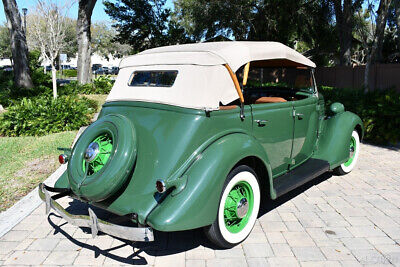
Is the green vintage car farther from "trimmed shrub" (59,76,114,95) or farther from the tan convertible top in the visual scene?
"trimmed shrub" (59,76,114,95)

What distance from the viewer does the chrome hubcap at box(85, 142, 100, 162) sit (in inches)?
114

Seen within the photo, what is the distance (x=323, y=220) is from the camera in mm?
3648

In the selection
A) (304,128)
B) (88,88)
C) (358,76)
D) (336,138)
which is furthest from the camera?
(358,76)

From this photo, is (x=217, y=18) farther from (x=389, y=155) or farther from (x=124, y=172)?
(x=124, y=172)

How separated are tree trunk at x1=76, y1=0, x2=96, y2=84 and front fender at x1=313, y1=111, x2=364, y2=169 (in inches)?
487

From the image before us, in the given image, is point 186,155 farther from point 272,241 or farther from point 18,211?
point 18,211

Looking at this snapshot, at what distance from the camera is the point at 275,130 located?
3.67 metres

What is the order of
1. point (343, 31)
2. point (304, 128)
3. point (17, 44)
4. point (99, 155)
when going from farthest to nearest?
1. point (343, 31)
2. point (17, 44)
3. point (304, 128)
4. point (99, 155)

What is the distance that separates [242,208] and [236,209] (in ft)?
0.34

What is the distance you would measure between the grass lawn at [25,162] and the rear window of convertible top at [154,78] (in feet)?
7.36

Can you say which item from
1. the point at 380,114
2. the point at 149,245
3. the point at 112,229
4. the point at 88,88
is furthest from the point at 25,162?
the point at 88,88

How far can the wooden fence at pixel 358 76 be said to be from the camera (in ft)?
40.6

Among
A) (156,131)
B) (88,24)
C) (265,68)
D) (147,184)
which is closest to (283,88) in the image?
(265,68)

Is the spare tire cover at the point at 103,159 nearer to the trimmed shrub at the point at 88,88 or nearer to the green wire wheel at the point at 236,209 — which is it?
the green wire wheel at the point at 236,209
